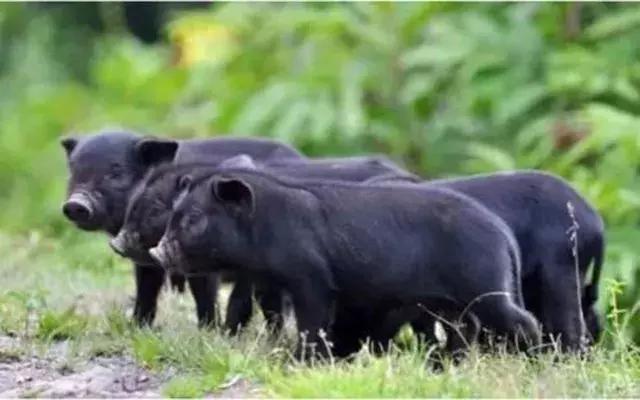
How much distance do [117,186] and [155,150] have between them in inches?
11.3

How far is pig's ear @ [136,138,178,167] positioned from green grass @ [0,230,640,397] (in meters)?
0.85

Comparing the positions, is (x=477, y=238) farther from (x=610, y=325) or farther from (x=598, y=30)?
(x=598, y=30)

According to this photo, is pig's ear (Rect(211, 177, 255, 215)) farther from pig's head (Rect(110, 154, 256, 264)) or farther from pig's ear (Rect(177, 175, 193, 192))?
pig's head (Rect(110, 154, 256, 264))

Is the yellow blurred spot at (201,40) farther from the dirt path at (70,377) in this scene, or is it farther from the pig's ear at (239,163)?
the dirt path at (70,377)

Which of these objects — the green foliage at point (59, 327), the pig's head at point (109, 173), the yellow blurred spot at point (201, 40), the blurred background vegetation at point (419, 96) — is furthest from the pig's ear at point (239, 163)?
the yellow blurred spot at point (201, 40)

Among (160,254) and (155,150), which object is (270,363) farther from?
(155,150)

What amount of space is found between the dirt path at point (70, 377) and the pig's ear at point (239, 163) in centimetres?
119

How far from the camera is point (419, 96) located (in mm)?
18031

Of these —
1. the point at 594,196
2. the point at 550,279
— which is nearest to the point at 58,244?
the point at 594,196

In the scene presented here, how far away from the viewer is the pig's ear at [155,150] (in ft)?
34.3

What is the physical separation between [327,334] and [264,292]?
85 cm

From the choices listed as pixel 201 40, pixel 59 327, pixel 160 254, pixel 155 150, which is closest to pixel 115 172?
pixel 155 150

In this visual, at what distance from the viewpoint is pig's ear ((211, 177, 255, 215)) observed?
363 inches

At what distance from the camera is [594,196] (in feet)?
48.9
